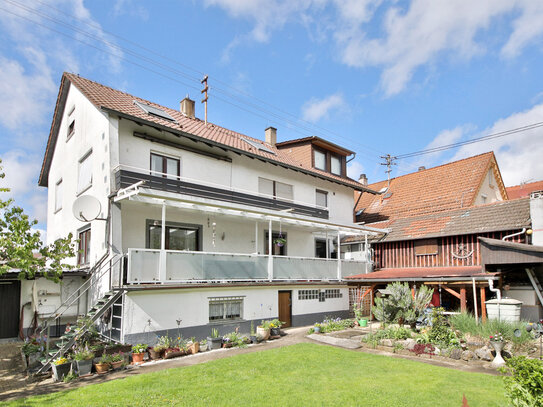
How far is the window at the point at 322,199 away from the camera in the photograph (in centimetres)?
2289

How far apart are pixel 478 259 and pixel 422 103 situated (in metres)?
7.99

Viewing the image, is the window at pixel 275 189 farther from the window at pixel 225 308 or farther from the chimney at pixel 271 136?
the window at pixel 225 308

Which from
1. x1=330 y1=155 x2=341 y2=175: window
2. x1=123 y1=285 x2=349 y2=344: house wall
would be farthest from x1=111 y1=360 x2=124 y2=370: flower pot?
x1=330 y1=155 x2=341 y2=175: window

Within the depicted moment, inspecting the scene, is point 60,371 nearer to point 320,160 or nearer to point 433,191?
point 320,160

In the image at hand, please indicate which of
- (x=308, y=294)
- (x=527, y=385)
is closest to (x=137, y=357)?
(x=308, y=294)

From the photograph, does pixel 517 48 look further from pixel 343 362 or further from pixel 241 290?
pixel 241 290

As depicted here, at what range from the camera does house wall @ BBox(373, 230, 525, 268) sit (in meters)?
17.4

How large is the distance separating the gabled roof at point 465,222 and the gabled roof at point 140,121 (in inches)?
179

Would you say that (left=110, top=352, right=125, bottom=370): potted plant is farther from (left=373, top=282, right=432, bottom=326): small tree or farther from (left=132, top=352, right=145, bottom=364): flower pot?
(left=373, top=282, right=432, bottom=326): small tree

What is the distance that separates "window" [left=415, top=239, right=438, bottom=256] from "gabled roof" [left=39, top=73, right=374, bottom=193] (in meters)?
5.92

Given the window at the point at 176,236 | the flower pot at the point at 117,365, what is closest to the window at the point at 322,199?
the window at the point at 176,236

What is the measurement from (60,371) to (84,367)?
56 cm

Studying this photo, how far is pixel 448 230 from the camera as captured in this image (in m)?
18.5

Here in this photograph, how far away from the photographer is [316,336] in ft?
47.4
